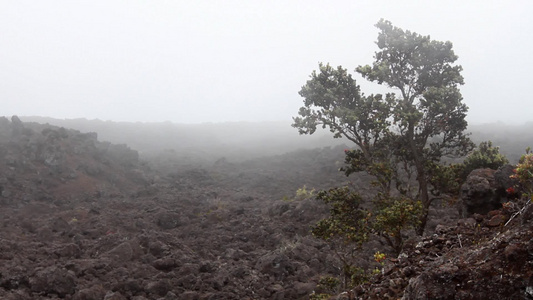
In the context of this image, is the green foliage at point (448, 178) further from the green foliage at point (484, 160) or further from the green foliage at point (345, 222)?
the green foliage at point (345, 222)

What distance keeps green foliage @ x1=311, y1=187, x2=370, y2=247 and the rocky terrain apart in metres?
1.37

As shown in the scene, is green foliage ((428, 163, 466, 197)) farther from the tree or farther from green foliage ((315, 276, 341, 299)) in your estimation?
green foliage ((315, 276, 341, 299))

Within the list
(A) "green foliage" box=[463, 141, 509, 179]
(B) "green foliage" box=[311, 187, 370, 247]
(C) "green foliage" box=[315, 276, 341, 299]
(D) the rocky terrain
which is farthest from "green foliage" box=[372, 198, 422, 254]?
(A) "green foliage" box=[463, 141, 509, 179]

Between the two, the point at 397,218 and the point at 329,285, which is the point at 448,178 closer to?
the point at 397,218

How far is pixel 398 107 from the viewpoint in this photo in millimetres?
14969

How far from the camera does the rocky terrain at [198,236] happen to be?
21.8ft

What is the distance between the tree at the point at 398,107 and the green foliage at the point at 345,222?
1.45 m

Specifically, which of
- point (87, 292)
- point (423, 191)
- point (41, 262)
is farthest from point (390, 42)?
point (41, 262)

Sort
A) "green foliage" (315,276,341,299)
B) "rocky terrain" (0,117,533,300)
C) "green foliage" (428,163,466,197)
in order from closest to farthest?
1. "rocky terrain" (0,117,533,300)
2. "green foliage" (315,276,341,299)
3. "green foliage" (428,163,466,197)

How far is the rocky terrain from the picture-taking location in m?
6.64

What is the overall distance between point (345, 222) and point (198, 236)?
12.8 metres

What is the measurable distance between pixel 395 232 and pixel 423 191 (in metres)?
3.95

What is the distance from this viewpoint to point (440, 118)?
14.8m

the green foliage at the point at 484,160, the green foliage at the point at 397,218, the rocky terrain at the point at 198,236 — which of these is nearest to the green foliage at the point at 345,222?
the green foliage at the point at 397,218
